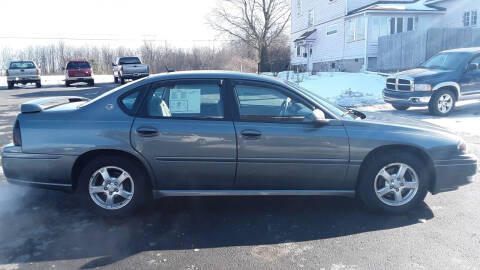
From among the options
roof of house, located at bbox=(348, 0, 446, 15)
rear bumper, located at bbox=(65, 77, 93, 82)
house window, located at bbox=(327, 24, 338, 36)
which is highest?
roof of house, located at bbox=(348, 0, 446, 15)

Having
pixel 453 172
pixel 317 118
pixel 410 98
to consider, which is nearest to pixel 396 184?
pixel 453 172

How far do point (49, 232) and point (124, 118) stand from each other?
135cm

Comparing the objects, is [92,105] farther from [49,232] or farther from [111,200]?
[49,232]

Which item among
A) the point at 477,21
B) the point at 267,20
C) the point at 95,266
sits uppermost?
the point at 267,20

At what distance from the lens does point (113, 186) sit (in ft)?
12.9

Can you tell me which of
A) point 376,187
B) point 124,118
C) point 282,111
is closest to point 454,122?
point 376,187

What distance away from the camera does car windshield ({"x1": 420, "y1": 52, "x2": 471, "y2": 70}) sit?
1093 cm

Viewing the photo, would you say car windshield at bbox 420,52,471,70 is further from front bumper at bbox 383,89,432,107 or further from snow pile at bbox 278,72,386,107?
snow pile at bbox 278,72,386,107

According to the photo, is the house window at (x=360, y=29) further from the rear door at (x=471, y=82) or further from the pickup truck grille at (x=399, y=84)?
the rear door at (x=471, y=82)

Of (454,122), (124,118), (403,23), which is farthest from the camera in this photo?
(403,23)

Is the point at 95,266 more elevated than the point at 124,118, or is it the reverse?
the point at 124,118

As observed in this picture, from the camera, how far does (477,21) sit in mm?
23172

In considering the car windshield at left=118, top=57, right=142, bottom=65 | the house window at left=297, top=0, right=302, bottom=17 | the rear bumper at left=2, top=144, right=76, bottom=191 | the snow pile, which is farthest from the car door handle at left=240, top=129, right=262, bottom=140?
the house window at left=297, top=0, right=302, bottom=17

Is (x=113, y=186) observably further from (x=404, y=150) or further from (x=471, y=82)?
(x=471, y=82)
